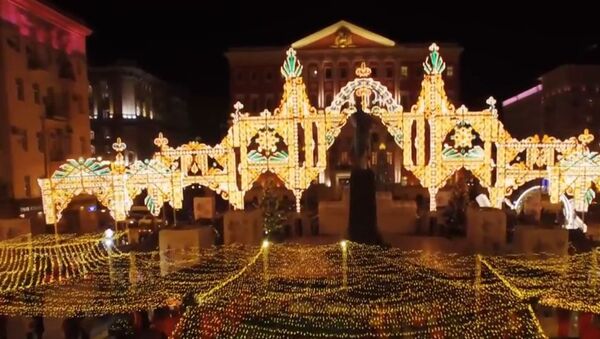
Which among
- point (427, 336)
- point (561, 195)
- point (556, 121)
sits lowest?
point (427, 336)

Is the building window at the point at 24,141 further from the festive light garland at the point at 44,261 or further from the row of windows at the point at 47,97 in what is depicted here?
the festive light garland at the point at 44,261

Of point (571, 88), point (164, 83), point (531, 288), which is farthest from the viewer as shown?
point (164, 83)

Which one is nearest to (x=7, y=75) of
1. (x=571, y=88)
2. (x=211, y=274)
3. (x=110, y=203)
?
(x=110, y=203)

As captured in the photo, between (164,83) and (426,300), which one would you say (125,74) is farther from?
(426,300)

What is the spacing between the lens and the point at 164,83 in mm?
67375

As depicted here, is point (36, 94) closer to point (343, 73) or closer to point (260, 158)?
point (260, 158)

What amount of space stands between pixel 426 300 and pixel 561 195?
1357 cm

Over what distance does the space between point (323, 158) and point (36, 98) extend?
16578 millimetres

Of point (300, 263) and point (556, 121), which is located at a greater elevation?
point (556, 121)

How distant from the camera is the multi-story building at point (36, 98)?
28484 mm

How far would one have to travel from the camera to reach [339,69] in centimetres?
5575

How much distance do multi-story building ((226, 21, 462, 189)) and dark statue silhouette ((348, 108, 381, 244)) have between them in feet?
107

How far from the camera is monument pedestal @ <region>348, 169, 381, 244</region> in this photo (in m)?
19.2

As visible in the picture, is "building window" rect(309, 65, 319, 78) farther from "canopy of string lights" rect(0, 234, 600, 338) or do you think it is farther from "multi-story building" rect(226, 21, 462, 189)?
"canopy of string lights" rect(0, 234, 600, 338)
